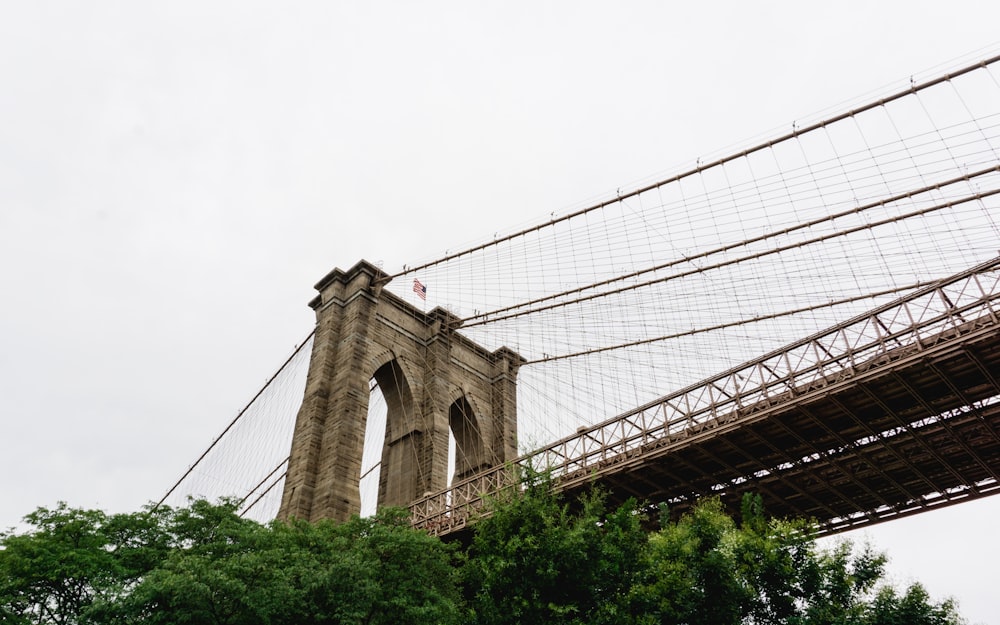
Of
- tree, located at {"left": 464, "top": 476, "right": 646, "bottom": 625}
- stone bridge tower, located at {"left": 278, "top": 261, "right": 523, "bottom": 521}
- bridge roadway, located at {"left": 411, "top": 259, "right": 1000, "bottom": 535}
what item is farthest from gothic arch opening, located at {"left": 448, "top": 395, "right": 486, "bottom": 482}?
tree, located at {"left": 464, "top": 476, "right": 646, "bottom": 625}

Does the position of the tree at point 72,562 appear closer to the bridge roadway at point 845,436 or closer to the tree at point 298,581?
the tree at point 298,581

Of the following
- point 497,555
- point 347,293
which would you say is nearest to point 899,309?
point 497,555

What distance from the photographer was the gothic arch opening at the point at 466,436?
36344 millimetres

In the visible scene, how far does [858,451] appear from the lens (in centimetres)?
1870

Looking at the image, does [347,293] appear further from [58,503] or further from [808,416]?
[808,416]

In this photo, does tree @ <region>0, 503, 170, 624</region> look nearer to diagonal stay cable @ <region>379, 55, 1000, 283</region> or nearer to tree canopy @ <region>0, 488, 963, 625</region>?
tree canopy @ <region>0, 488, 963, 625</region>

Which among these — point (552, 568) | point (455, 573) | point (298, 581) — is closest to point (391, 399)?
point (455, 573)

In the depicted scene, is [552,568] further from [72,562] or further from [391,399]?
[391,399]

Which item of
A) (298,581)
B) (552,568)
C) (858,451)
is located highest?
(858,451)

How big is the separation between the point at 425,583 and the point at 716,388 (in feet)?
28.9

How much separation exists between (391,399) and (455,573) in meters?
16.3

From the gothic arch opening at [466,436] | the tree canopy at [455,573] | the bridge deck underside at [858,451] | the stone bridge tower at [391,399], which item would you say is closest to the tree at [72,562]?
the tree canopy at [455,573]

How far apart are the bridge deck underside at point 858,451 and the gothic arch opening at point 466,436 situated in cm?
1558

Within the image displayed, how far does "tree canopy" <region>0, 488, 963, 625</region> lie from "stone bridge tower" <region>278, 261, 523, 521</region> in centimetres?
783
